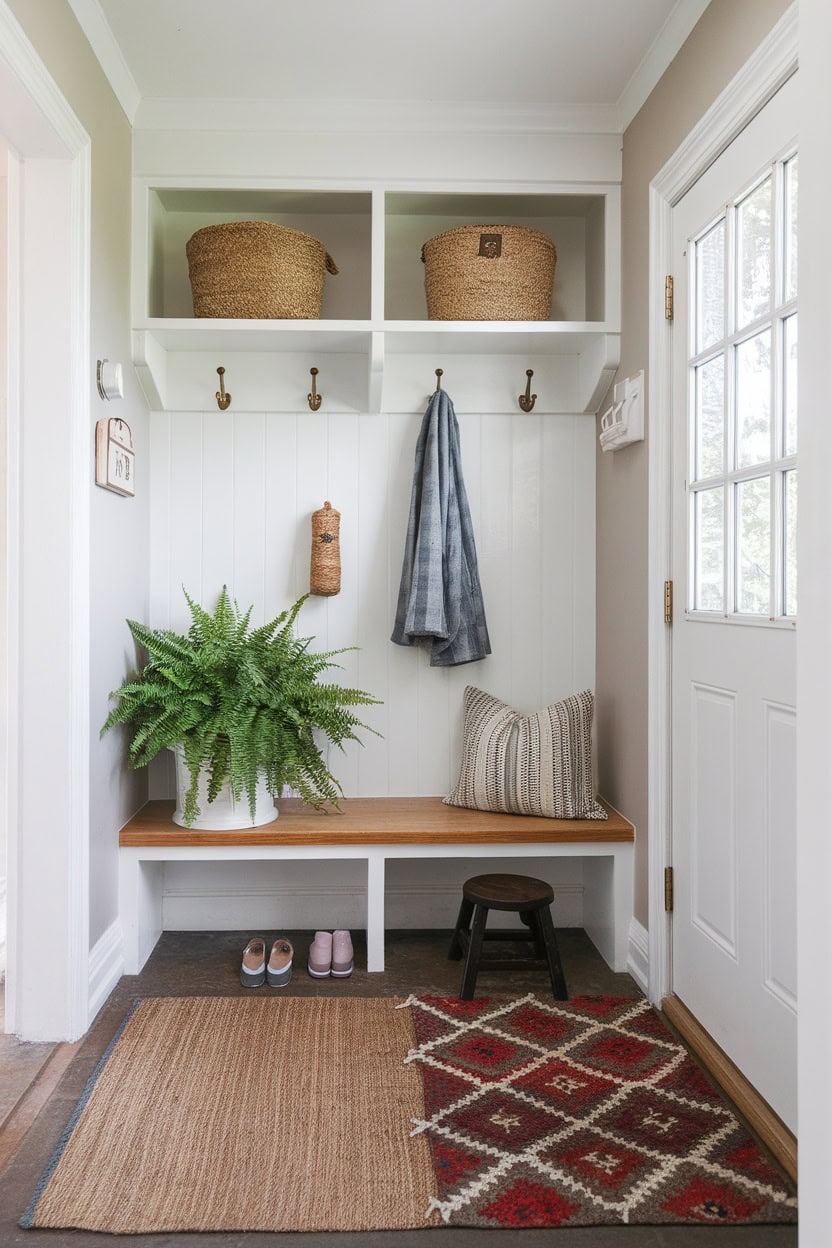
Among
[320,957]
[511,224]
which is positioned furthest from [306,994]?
[511,224]

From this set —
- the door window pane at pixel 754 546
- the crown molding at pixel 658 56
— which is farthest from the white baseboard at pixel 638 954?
the crown molding at pixel 658 56

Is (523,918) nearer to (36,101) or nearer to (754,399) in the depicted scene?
(754,399)

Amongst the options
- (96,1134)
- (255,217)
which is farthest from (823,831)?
(255,217)

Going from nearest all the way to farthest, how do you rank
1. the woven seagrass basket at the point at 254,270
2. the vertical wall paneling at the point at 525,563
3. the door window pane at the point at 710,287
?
the door window pane at the point at 710,287
the woven seagrass basket at the point at 254,270
the vertical wall paneling at the point at 525,563

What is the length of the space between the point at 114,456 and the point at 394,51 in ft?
4.19

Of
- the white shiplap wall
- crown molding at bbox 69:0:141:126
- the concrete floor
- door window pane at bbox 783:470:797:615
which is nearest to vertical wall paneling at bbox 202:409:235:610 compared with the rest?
the white shiplap wall

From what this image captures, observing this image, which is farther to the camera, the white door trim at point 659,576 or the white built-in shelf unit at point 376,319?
the white built-in shelf unit at point 376,319

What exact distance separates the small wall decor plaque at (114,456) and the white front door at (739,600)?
1.44m

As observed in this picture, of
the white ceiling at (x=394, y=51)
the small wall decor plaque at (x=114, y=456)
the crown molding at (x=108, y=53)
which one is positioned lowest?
the small wall decor plaque at (x=114, y=456)

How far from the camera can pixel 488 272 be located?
104 inches

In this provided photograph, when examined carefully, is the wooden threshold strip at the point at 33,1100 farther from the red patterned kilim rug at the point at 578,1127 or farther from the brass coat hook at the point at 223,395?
the brass coat hook at the point at 223,395

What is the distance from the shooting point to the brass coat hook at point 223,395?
285 cm

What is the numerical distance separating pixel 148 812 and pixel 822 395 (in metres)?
2.37

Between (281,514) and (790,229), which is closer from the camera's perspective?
(790,229)
